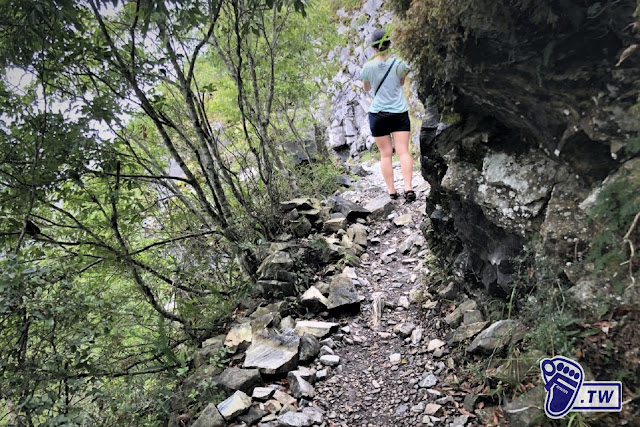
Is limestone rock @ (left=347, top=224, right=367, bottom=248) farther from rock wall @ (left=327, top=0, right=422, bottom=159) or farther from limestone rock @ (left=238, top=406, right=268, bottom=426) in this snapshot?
rock wall @ (left=327, top=0, right=422, bottom=159)

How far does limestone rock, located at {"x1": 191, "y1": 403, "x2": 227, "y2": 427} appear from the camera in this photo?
295 cm

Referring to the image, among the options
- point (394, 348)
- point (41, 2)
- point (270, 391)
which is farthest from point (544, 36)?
point (270, 391)

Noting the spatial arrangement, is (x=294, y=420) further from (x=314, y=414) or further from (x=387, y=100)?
(x=387, y=100)

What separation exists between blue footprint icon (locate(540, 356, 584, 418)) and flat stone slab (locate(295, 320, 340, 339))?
2145mm

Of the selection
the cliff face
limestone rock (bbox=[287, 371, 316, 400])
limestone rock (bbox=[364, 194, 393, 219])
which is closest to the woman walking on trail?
limestone rock (bbox=[364, 194, 393, 219])

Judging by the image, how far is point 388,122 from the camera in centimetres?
565

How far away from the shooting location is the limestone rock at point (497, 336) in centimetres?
272

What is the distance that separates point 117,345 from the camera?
4035 millimetres

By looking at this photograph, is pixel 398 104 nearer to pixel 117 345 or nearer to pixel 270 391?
pixel 270 391

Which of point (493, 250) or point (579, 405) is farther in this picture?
point (493, 250)

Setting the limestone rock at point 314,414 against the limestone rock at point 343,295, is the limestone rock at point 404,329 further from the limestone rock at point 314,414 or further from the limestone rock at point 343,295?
the limestone rock at point 314,414

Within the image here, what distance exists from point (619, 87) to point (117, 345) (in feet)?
16.1

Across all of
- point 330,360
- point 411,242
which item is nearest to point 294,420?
point 330,360

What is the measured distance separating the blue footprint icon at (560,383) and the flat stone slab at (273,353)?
2097mm
